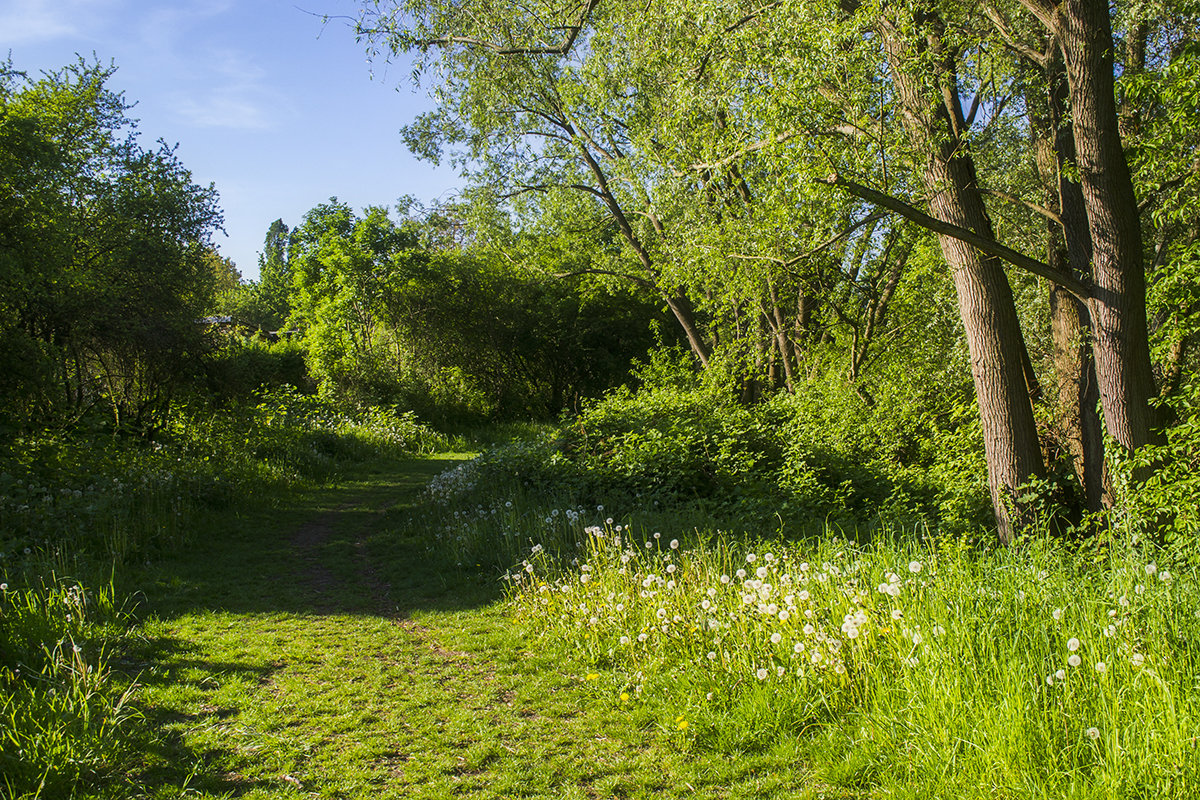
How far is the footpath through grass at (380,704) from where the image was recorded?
3689 mm

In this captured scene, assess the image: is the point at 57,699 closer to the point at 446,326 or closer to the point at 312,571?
the point at 312,571

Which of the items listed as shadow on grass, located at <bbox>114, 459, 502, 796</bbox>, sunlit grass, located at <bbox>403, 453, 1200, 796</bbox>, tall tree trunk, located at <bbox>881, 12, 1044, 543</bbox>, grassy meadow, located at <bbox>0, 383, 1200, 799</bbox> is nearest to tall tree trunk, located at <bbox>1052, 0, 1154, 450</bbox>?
tall tree trunk, located at <bbox>881, 12, 1044, 543</bbox>

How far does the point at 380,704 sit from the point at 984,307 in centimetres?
677

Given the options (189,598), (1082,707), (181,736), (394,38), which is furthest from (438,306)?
(1082,707)

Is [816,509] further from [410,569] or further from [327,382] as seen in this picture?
[327,382]

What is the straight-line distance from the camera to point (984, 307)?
790 centimetres

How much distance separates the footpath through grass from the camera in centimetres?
369

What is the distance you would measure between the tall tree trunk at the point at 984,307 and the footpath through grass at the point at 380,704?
17.0 ft

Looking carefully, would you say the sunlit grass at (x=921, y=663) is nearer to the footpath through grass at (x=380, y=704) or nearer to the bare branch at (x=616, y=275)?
the footpath through grass at (x=380, y=704)

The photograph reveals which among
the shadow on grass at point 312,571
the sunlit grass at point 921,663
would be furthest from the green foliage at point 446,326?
the sunlit grass at point 921,663

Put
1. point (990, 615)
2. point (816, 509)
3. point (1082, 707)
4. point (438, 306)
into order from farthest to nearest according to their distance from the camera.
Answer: point (438, 306) < point (816, 509) < point (990, 615) < point (1082, 707)

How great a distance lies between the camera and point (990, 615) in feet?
13.0

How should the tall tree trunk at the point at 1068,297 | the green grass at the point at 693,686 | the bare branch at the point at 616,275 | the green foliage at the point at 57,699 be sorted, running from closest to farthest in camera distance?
the green grass at the point at 693,686, the green foliage at the point at 57,699, the tall tree trunk at the point at 1068,297, the bare branch at the point at 616,275

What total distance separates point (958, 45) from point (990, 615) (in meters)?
6.22
